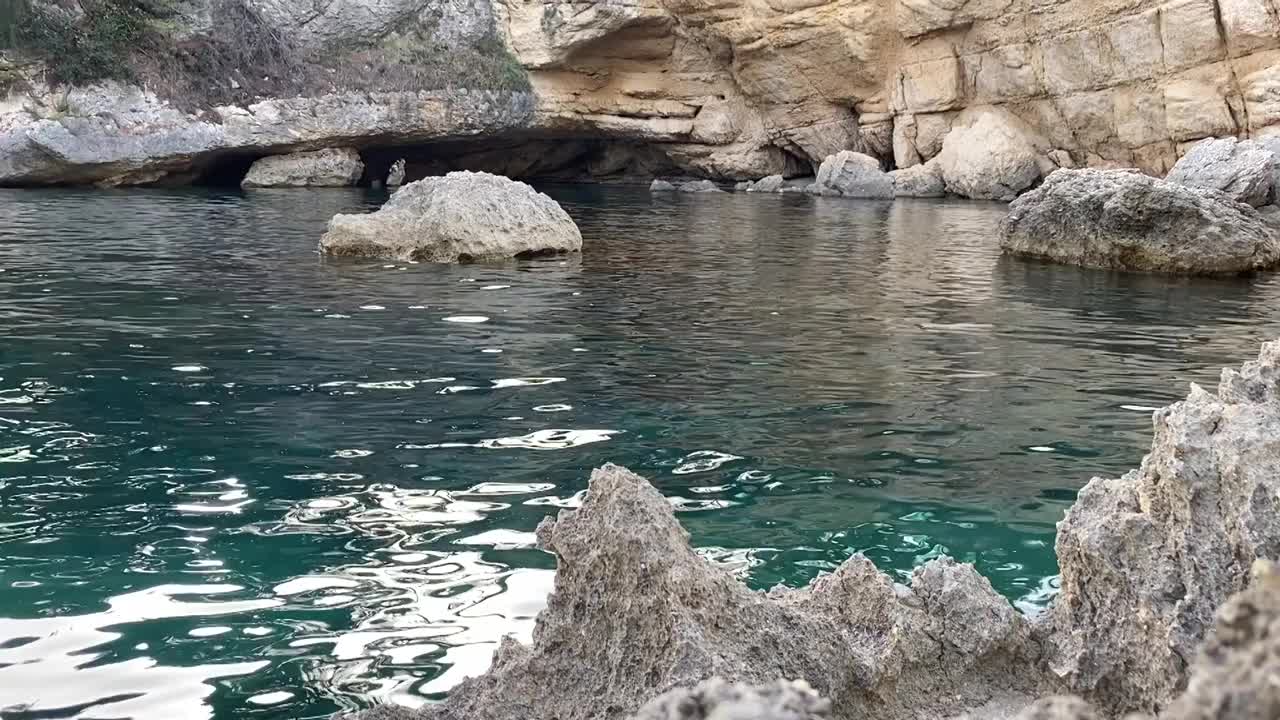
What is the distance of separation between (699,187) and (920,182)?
5926mm

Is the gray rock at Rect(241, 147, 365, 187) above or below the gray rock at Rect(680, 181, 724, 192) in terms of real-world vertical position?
above

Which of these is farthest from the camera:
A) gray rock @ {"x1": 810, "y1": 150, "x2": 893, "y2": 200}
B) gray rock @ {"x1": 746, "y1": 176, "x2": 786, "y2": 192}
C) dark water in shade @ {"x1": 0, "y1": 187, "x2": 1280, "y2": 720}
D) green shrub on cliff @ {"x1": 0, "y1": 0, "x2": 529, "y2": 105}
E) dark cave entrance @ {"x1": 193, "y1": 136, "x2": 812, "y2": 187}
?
dark cave entrance @ {"x1": 193, "y1": 136, "x2": 812, "y2": 187}

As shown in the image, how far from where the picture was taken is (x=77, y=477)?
511 centimetres

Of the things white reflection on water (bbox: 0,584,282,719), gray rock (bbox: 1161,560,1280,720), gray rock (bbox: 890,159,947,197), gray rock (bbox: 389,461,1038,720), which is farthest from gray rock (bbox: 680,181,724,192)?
gray rock (bbox: 1161,560,1280,720)

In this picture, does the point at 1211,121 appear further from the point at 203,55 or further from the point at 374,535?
the point at 374,535

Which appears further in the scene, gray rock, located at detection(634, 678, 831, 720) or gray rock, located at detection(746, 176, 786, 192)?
gray rock, located at detection(746, 176, 786, 192)

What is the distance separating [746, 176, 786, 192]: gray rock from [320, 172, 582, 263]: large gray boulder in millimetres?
16472

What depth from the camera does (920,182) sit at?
27906 mm

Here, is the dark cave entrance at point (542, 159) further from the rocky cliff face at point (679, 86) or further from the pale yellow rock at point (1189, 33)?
the pale yellow rock at point (1189, 33)

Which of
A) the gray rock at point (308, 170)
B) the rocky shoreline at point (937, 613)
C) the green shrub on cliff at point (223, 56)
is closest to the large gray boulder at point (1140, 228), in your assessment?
the rocky shoreline at point (937, 613)

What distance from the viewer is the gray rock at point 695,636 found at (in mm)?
2592

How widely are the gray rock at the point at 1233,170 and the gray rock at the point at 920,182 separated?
866cm

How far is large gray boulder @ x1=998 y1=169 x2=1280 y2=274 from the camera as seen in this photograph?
1323cm

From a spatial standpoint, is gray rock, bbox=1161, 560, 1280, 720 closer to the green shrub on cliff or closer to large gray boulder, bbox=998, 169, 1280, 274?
large gray boulder, bbox=998, 169, 1280, 274
